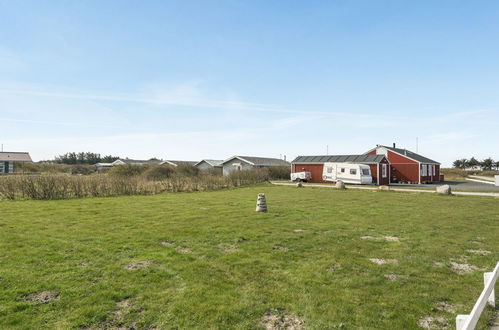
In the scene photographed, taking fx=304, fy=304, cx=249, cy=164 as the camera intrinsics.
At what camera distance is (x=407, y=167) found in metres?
37.6

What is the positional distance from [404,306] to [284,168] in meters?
42.8

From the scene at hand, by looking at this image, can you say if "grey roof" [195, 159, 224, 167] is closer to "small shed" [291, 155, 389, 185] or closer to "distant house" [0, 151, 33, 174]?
"small shed" [291, 155, 389, 185]

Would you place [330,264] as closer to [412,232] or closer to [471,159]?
[412,232]

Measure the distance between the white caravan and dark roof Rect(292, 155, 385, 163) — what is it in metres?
2.46

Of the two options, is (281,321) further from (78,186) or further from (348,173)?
(348,173)

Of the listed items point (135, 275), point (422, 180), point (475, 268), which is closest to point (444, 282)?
point (475, 268)

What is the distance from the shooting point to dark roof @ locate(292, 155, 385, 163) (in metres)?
35.5

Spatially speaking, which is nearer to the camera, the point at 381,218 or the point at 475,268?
the point at 475,268

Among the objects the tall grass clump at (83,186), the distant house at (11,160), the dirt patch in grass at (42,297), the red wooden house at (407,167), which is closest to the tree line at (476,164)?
the red wooden house at (407,167)

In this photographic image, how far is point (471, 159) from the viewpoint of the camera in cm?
7206

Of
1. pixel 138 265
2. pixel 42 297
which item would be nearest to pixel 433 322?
pixel 138 265

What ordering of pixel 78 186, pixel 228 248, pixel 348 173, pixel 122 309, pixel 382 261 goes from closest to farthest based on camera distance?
pixel 122 309 < pixel 382 261 < pixel 228 248 < pixel 78 186 < pixel 348 173

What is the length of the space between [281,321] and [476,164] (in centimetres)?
8545

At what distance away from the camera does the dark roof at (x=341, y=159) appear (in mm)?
35469
